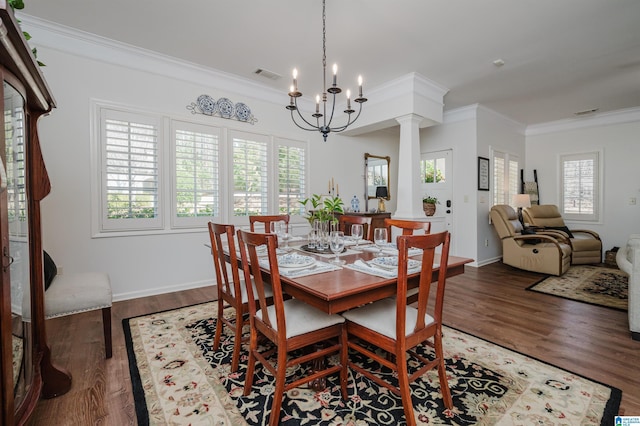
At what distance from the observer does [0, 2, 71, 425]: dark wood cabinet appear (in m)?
1.00

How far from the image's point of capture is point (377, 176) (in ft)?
19.1

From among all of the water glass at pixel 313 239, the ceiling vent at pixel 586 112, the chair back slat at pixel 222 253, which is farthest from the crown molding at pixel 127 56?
the ceiling vent at pixel 586 112

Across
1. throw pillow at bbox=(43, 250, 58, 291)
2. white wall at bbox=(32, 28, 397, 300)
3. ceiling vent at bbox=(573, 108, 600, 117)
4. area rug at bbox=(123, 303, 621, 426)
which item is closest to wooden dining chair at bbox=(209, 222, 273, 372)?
area rug at bbox=(123, 303, 621, 426)

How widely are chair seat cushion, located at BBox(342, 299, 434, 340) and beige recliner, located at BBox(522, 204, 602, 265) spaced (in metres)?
4.70

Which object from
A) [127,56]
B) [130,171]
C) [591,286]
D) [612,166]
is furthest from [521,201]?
[127,56]

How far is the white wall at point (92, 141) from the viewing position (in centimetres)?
296

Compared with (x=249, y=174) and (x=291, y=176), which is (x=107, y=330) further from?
(x=291, y=176)

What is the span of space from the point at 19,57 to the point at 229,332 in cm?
217

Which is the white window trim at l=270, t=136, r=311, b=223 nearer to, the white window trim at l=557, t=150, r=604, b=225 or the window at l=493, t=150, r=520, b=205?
the window at l=493, t=150, r=520, b=205

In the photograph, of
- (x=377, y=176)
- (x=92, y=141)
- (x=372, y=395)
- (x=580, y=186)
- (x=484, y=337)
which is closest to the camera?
(x=372, y=395)

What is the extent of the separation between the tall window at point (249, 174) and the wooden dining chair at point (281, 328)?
2515mm

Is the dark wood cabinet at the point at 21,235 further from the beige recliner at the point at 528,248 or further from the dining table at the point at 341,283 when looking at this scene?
the beige recliner at the point at 528,248

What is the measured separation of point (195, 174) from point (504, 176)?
18.4ft

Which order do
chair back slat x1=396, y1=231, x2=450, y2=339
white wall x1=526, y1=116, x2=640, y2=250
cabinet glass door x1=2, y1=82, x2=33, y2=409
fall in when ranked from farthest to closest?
1. white wall x1=526, y1=116, x2=640, y2=250
2. chair back slat x1=396, y1=231, x2=450, y2=339
3. cabinet glass door x1=2, y1=82, x2=33, y2=409
